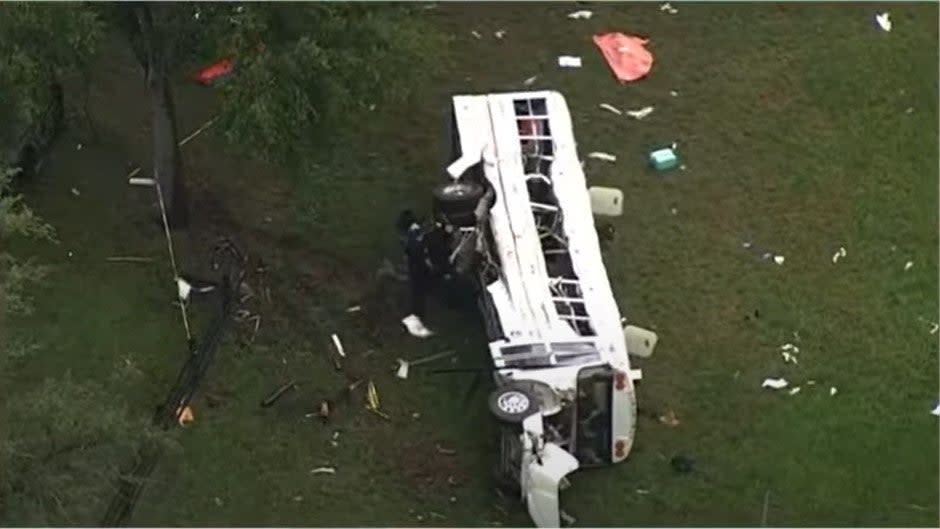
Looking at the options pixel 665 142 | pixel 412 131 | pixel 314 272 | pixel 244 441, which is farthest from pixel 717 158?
pixel 244 441

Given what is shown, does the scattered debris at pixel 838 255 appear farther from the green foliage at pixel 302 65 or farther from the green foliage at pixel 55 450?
the green foliage at pixel 55 450

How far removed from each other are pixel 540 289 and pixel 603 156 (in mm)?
2764

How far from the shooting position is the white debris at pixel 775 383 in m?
12.7

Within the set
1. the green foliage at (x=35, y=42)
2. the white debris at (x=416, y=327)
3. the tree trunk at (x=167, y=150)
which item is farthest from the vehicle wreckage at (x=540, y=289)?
the green foliage at (x=35, y=42)

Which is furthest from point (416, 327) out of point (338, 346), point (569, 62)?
point (569, 62)

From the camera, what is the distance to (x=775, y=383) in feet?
41.8

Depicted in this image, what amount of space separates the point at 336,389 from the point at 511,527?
187cm

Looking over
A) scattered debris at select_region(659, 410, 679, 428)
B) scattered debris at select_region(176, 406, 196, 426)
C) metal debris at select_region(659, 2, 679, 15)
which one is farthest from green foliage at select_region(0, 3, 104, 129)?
metal debris at select_region(659, 2, 679, 15)

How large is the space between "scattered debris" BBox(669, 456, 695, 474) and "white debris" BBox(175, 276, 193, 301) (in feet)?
13.4

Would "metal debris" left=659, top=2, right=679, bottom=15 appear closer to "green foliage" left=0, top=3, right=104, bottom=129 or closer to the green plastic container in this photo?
the green plastic container

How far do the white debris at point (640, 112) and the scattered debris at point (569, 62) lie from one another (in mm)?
828

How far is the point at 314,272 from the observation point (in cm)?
1376

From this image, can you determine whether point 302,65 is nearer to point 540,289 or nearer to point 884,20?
point 540,289

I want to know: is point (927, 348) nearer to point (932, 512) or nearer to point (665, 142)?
point (932, 512)
